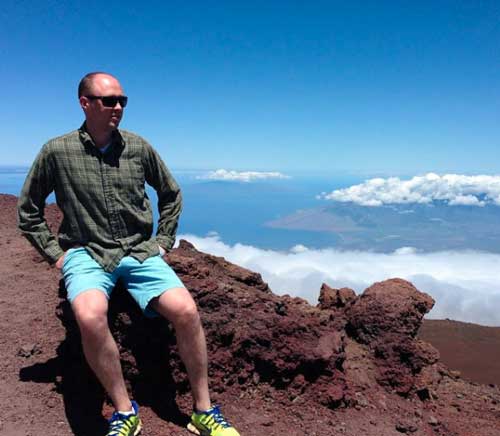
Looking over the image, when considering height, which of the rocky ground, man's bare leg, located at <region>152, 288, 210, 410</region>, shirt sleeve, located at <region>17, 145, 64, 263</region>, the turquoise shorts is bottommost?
the rocky ground

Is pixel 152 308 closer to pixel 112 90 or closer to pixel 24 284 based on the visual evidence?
pixel 112 90

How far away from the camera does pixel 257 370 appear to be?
4586mm

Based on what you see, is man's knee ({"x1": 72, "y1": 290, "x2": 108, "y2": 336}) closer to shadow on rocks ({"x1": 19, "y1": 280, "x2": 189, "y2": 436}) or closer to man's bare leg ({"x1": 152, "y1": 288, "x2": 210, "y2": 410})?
man's bare leg ({"x1": 152, "y1": 288, "x2": 210, "y2": 410})

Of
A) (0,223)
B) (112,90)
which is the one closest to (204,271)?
(112,90)

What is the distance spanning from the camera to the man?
3451mm

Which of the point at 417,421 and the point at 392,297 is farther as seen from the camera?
the point at 392,297

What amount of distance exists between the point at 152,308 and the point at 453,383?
4.92 meters

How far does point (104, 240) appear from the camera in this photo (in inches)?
147

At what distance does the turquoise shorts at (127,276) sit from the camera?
3.53 metres

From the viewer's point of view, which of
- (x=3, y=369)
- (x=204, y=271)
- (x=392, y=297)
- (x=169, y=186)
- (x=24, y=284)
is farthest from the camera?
(x=24, y=284)

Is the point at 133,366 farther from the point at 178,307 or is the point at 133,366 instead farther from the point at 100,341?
the point at 178,307

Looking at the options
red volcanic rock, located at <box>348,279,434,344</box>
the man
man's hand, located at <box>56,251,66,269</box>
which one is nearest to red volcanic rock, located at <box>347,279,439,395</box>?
red volcanic rock, located at <box>348,279,434,344</box>

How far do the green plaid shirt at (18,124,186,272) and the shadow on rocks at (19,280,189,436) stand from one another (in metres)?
0.55

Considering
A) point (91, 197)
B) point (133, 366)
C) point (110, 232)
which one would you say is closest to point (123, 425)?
point (133, 366)
